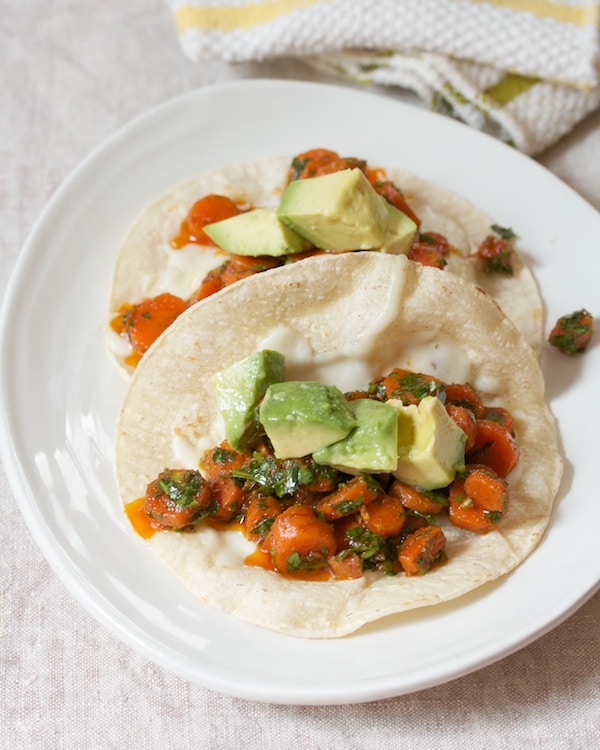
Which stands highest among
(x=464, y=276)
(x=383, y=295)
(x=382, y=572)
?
(x=383, y=295)

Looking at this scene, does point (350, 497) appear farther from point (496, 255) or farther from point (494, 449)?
point (496, 255)

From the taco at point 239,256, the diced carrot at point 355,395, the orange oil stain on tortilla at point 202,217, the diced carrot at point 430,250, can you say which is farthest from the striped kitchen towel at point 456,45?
A: the diced carrot at point 355,395

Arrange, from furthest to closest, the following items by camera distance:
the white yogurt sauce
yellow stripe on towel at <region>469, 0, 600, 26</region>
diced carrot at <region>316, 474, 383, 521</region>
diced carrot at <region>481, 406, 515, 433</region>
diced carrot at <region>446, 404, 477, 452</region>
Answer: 1. yellow stripe on towel at <region>469, 0, 600, 26</region>
2. the white yogurt sauce
3. diced carrot at <region>481, 406, 515, 433</region>
4. diced carrot at <region>446, 404, 477, 452</region>
5. diced carrot at <region>316, 474, 383, 521</region>

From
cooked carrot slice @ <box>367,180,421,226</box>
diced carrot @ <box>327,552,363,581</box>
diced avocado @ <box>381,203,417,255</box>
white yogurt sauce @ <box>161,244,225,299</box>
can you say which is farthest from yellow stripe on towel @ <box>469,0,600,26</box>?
diced carrot @ <box>327,552,363,581</box>

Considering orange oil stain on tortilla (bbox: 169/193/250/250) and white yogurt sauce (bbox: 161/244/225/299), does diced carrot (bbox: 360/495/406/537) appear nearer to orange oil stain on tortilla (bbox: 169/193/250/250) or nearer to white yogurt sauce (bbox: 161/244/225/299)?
white yogurt sauce (bbox: 161/244/225/299)

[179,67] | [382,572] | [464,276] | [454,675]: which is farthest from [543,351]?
[179,67]

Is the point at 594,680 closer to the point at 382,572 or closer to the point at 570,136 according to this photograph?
the point at 382,572

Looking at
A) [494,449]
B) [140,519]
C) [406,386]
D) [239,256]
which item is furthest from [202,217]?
[494,449]
